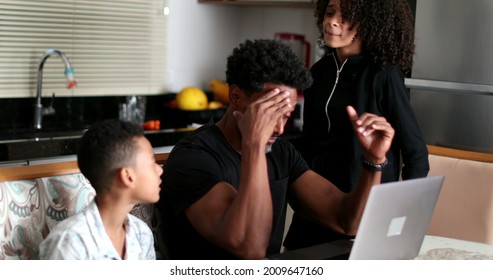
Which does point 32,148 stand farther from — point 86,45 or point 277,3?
point 277,3

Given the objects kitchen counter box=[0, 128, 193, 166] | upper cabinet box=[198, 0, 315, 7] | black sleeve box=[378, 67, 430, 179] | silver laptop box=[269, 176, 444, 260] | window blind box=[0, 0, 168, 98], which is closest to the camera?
silver laptop box=[269, 176, 444, 260]

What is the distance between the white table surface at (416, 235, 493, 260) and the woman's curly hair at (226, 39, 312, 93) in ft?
1.90

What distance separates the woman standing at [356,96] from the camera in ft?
8.51

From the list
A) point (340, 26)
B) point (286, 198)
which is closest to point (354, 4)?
point (340, 26)

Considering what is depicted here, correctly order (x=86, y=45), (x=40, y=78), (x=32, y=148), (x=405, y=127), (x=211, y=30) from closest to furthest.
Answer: (x=405, y=127) < (x=32, y=148) < (x=40, y=78) < (x=86, y=45) < (x=211, y=30)

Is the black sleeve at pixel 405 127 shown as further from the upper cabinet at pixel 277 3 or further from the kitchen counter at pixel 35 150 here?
the upper cabinet at pixel 277 3

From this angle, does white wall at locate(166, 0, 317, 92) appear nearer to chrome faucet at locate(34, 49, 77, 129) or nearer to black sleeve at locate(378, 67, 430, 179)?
chrome faucet at locate(34, 49, 77, 129)

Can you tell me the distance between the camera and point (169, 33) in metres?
4.31

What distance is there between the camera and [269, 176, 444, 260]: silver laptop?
5.68ft

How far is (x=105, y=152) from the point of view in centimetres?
174

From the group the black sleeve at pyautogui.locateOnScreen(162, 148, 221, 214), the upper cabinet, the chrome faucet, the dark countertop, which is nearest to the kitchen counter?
the dark countertop

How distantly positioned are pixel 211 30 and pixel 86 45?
80 cm

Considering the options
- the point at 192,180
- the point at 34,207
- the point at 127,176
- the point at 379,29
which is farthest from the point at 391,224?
the point at 379,29
